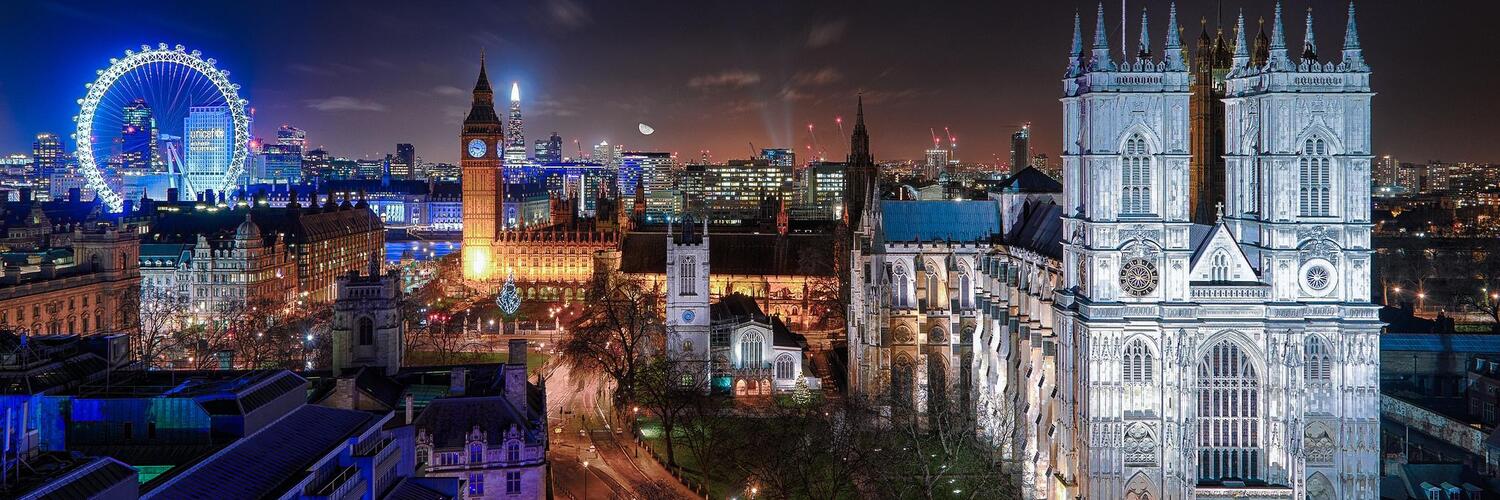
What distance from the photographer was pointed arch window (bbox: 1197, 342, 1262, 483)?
45.2 metres

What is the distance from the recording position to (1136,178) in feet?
149

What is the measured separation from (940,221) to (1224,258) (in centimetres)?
2472

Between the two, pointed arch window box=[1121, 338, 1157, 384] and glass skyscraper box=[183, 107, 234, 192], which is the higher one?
glass skyscraper box=[183, 107, 234, 192]

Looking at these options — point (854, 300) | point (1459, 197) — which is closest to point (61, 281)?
point (854, 300)

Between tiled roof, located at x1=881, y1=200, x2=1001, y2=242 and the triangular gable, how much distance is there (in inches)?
879

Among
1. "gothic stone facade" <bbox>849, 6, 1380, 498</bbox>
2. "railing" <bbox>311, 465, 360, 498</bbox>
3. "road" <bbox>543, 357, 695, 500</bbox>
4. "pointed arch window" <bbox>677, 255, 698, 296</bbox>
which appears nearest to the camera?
"railing" <bbox>311, 465, 360, 498</bbox>

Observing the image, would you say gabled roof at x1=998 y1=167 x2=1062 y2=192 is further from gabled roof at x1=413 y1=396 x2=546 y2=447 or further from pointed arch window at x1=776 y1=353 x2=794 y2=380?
gabled roof at x1=413 y1=396 x2=546 y2=447

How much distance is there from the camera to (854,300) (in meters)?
72.1

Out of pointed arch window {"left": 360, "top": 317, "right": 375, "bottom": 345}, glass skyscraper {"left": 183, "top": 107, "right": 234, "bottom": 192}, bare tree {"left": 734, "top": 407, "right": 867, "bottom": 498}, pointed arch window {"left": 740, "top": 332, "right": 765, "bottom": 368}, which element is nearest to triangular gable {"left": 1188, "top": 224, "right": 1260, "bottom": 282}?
bare tree {"left": 734, "top": 407, "right": 867, "bottom": 498}

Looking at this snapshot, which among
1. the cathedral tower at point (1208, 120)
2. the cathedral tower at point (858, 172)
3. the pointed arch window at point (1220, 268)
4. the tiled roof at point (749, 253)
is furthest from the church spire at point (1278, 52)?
the tiled roof at point (749, 253)

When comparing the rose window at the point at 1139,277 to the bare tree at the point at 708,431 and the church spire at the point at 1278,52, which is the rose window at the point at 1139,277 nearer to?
the church spire at the point at 1278,52

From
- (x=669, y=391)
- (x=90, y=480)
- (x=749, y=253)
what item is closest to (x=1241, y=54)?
(x=669, y=391)

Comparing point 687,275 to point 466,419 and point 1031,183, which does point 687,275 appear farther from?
point 466,419

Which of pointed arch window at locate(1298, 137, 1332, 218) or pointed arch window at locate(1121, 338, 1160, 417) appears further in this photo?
pointed arch window at locate(1298, 137, 1332, 218)
